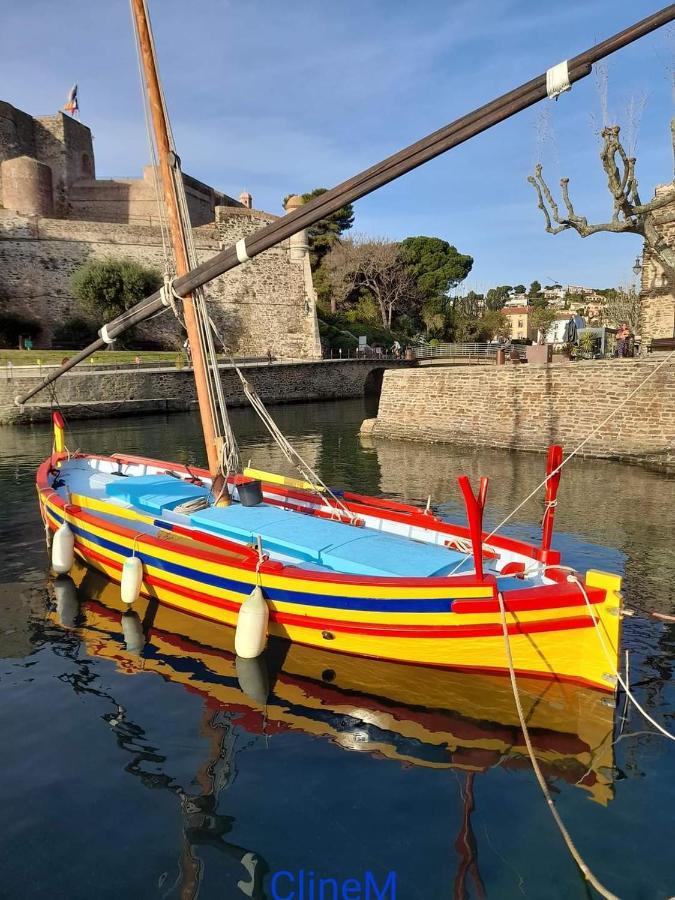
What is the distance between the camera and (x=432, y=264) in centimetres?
6278

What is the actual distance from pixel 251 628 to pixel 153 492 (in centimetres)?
408

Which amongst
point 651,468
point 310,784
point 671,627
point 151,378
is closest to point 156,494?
point 310,784

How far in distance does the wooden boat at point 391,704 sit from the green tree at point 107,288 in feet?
115

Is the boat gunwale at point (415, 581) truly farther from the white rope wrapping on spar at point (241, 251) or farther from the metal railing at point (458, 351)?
the metal railing at point (458, 351)

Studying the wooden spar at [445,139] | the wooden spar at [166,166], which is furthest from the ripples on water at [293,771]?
the wooden spar at [445,139]

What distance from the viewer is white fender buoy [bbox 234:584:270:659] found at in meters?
6.11

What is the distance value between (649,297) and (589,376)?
7.96 meters

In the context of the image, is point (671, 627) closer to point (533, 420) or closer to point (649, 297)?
point (533, 420)

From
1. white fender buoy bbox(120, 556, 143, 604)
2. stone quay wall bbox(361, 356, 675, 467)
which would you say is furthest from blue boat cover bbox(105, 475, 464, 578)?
stone quay wall bbox(361, 356, 675, 467)

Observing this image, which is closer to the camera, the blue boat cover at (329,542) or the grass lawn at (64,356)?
the blue boat cover at (329,542)

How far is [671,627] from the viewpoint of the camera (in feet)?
23.1

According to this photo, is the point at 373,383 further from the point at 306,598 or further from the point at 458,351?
the point at 306,598

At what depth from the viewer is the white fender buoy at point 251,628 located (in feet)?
20.0

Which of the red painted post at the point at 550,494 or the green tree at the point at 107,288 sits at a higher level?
the green tree at the point at 107,288
